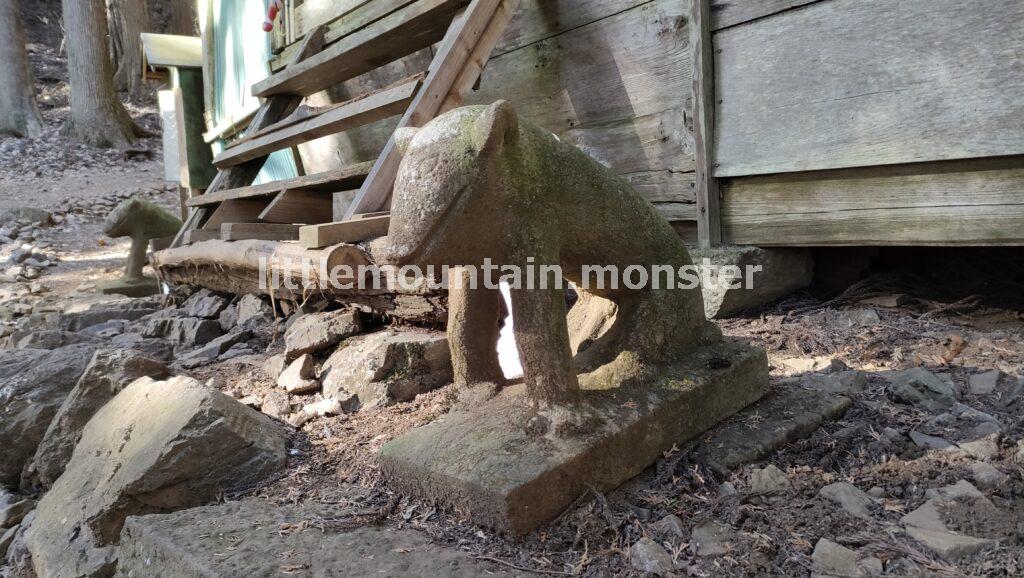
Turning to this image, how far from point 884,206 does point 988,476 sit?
4.59 feet

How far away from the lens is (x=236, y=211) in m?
4.56

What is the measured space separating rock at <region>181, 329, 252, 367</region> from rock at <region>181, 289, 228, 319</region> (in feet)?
1.89

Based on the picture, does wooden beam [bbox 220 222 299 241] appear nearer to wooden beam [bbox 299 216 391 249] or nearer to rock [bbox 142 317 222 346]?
rock [bbox 142 317 222 346]

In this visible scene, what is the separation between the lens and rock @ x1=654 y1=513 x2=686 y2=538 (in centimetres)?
155

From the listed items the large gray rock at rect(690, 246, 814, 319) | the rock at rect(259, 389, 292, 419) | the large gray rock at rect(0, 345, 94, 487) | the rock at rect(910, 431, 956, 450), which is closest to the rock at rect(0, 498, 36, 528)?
the large gray rock at rect(0, 345, 94, 487)

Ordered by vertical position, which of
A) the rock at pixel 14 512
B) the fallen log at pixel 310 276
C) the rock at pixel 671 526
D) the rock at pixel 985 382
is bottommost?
the rock at pixel 14 512

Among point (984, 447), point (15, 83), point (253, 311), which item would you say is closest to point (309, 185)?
point (253, 311)

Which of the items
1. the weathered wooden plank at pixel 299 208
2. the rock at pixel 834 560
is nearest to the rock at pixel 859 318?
the rock at pixel 834 560

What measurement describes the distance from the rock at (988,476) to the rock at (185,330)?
381 centimetres

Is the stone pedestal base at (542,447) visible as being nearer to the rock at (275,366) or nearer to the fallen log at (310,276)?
the fallen log at (310,276)

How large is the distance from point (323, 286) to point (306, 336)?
0.32m

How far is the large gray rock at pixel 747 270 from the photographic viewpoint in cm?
306

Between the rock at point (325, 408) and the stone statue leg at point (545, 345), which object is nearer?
the stone statue leg at point (545, 345)

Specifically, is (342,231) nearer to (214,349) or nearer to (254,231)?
(214,349)
